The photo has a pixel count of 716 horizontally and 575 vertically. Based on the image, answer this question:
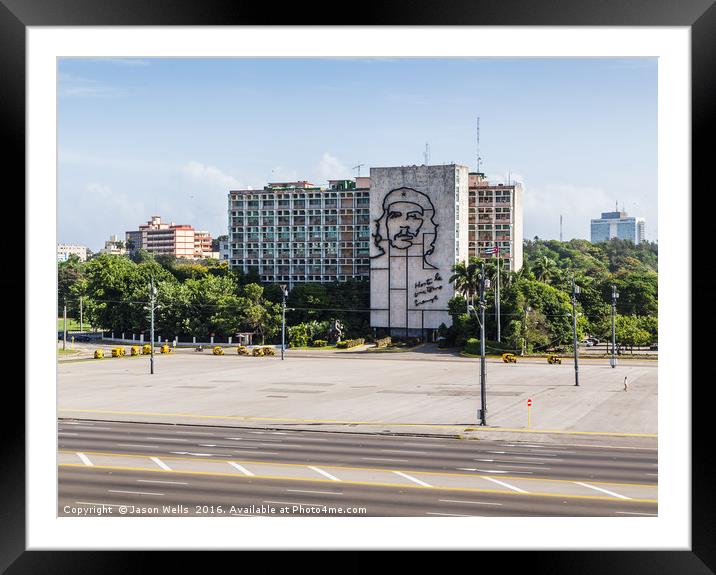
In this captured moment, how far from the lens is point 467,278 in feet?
347

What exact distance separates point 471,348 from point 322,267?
39.8 metres

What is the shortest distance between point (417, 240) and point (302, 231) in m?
25.1

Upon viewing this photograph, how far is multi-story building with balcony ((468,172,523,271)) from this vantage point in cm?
12912

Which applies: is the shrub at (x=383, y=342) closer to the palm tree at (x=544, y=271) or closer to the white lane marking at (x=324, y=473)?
the palm tree at (x=544, y=271)

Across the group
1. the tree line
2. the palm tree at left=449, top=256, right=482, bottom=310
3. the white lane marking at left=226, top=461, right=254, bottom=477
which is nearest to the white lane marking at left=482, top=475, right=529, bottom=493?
the white lane marking at left=226, top=461, right=254, bottom=477

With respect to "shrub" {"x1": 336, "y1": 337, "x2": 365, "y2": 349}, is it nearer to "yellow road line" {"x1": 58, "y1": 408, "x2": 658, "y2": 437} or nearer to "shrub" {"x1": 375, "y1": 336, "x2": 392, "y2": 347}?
"shrub" {"x1": 375, "y1": 336, "x2": 392, "y2": 347}

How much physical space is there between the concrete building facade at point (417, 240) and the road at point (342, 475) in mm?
72578

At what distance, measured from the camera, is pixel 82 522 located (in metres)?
14.6

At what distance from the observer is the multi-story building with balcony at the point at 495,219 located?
12912 centimetres

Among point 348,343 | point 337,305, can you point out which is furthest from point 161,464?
point 337,305

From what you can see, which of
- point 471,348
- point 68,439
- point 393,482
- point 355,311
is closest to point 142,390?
point 68,439

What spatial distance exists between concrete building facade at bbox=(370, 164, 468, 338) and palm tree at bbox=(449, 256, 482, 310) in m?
3.55

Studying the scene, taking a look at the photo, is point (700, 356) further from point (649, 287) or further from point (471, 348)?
point (649, 287)

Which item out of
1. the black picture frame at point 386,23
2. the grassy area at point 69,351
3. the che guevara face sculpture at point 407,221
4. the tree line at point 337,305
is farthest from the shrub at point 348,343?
the black picture frame at point 386,23
